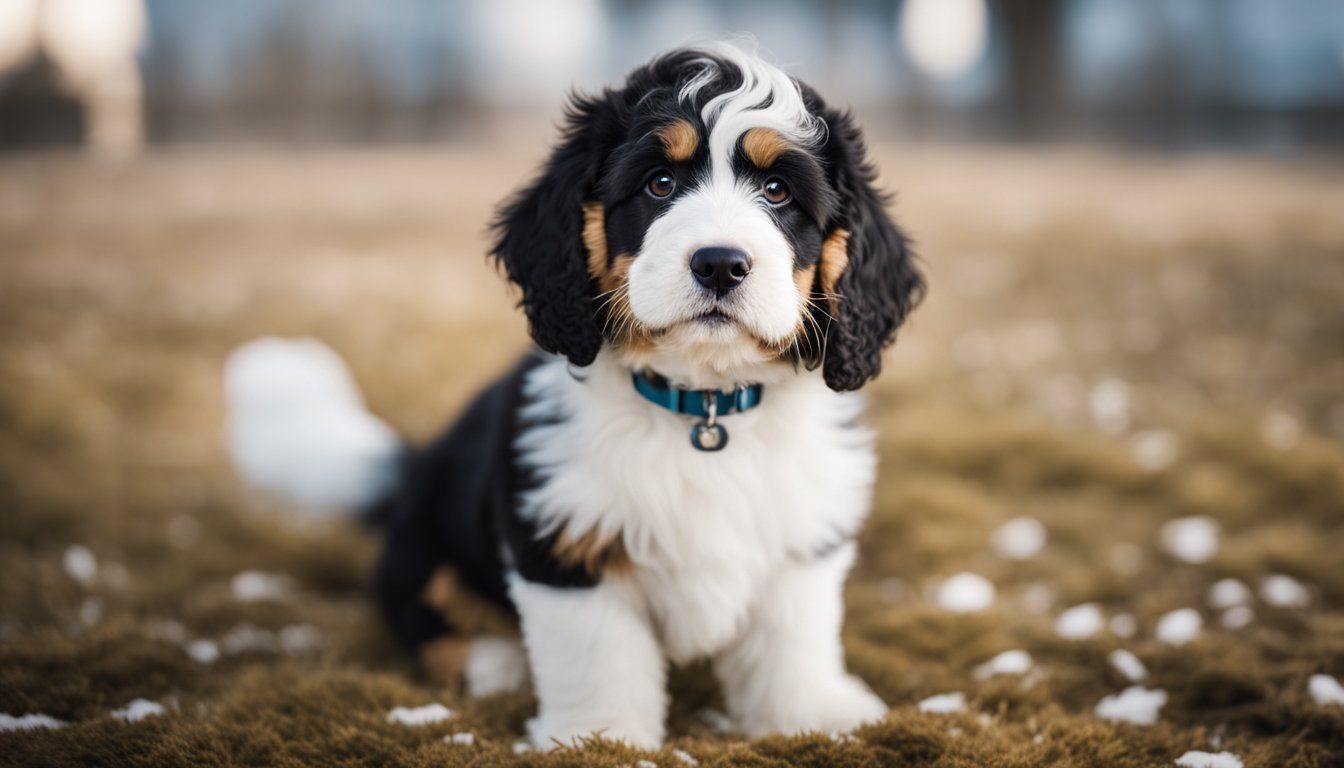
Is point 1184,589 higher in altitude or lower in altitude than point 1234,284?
lower

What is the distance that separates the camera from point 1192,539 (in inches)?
171

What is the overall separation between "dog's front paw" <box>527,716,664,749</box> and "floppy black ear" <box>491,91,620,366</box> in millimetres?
1032

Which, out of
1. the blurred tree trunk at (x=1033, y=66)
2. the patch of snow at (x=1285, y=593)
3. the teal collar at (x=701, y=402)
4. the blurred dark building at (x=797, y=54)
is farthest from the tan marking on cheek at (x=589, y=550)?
the blurred tree trunk at (x=1033, y=66)

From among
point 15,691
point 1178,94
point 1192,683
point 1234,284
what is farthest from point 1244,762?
point 1178,94

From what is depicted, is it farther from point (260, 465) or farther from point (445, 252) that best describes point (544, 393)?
point (445, 252)

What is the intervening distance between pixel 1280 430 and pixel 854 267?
3.54 m

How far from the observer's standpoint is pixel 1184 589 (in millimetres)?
4055

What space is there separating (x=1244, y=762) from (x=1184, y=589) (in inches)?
55.8

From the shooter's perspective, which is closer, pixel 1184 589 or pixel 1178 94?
pixel 1184 589

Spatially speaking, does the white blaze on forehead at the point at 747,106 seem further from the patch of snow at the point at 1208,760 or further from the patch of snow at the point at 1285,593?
the patch of snow at the point at 1285,593

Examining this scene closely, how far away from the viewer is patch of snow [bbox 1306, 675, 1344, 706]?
9.88ft

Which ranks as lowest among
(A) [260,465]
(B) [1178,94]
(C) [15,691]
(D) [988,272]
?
(C) [15,691]

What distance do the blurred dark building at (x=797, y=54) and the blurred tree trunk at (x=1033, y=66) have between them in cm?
2

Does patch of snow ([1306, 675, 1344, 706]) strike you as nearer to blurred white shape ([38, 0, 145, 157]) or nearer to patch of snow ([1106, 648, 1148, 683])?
patch of snow ([1106, 648, 1148, 683])
